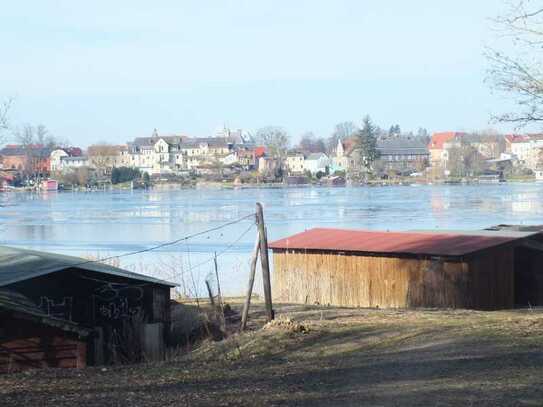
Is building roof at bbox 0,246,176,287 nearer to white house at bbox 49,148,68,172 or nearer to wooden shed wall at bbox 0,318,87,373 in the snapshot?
wooden shed wall at bbox 0,318,87,373

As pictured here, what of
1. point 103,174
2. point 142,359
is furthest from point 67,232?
point 103,174

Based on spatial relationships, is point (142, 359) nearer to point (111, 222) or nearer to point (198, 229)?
point (198, 229)

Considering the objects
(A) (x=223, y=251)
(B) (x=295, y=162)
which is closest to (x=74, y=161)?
(B) (x=295, y=162)

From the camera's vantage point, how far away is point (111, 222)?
57531mm

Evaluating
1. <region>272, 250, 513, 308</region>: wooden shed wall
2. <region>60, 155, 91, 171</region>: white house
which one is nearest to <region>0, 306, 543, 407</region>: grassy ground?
<region>272, 250, 513, 308</region>: wooden shed wall

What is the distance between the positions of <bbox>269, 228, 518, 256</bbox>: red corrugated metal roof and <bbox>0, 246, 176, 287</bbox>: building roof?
5.97 metres

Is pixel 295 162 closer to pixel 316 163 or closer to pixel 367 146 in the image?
pixel 316 163

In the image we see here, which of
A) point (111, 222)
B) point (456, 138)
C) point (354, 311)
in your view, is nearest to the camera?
point (354, 311)

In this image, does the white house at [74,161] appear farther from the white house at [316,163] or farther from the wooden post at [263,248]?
the wooden post at [263,248]

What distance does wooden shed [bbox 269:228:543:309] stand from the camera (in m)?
24.1

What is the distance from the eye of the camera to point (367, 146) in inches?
5413

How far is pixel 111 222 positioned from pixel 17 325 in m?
39.4

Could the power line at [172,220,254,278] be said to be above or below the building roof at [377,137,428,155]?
below

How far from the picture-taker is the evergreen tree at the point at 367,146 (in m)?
138
